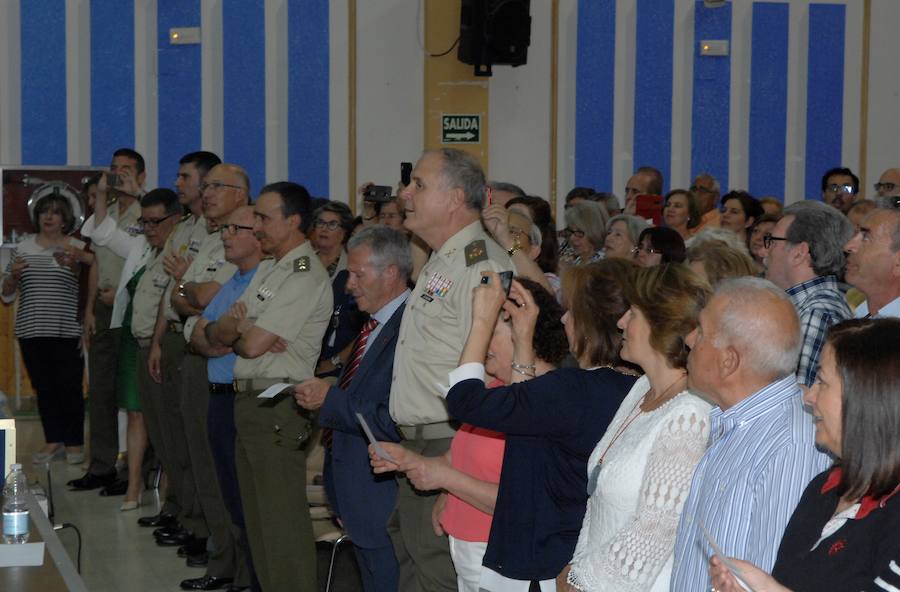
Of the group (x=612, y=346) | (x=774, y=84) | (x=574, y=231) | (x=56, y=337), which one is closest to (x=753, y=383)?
(x=612, y=346)

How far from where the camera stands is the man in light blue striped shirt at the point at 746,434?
7.29 ft

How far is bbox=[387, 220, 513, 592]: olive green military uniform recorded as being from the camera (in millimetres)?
3676

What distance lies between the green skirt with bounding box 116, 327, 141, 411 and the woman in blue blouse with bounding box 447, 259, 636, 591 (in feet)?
13.9

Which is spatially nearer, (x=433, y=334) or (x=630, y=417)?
(x=630, y=417)

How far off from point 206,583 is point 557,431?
291 centimetres

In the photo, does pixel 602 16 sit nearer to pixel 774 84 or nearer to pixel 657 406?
pixel 774 84

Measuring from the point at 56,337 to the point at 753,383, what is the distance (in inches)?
241

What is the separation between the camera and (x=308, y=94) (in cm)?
959

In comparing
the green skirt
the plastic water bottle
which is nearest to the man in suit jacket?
the plastic water bottle

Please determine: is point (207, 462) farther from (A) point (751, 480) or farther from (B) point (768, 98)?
(B) point (768, 98)


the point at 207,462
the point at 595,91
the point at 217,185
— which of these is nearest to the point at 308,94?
the point at 595,91

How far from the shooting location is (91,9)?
9.34 meters

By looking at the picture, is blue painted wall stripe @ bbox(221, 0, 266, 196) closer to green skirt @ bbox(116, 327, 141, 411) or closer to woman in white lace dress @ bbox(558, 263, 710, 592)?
green skirt @ bbox(116, 327, 141, 411)

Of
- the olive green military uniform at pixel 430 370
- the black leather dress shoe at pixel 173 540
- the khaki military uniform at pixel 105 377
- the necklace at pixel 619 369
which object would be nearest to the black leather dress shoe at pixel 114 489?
the khaki military uniform at pixel 105 377
